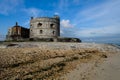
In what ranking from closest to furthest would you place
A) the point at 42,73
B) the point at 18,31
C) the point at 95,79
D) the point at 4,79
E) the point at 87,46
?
the point at 4,79
the point at 95,79
the point at 42,73
the point at 87,46
the point at 18,31

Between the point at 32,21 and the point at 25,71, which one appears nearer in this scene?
the point at 25,71

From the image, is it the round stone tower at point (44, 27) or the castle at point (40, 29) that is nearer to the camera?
the castle at point (40, 29)

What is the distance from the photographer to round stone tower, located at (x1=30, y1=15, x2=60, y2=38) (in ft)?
177

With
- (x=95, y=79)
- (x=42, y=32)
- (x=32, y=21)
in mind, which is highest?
(x=32, y=21)

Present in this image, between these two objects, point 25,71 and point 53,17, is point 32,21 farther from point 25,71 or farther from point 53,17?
point 25,71

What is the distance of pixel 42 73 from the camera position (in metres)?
12.0

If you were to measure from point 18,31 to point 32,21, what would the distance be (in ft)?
20.1

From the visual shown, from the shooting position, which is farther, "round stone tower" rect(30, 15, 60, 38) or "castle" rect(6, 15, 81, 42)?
"round stone tower" rect(30, 15, 60, 38)

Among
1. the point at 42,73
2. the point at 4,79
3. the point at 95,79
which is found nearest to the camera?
the point at 4,79

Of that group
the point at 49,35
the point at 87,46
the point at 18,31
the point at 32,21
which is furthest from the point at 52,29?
the point at 87,46

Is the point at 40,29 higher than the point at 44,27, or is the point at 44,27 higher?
the point at 44,27

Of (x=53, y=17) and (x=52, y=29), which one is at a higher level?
(x=53, y=17)

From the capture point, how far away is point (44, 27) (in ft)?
177

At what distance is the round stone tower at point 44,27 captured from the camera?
5391 centimetres
